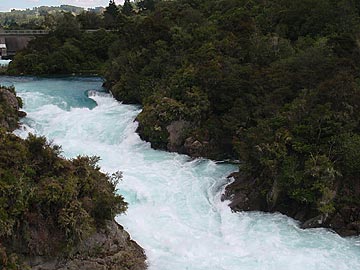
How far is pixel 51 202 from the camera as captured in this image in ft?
33.1

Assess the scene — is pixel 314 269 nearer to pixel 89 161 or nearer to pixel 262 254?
pixel 262 254

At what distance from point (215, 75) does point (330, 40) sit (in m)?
5.98

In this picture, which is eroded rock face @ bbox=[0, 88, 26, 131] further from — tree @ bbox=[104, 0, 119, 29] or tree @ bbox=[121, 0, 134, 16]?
tree @ bbox=[121, 0, 134, 16]

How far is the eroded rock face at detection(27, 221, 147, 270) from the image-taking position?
9.71m

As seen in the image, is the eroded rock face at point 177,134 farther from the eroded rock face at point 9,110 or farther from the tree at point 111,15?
the tree at point 111,15

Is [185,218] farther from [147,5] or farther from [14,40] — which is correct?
[147,5]

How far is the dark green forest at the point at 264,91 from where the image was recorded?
1414 centimetres

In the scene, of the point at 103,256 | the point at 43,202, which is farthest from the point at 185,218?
the point at 43,202

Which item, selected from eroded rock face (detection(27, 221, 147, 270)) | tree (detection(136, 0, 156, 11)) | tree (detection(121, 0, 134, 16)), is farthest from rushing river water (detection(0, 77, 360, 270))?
tree (detection(136, 0, 156, 11))

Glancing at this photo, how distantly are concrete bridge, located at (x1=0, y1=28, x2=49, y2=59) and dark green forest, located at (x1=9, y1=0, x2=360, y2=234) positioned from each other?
17.4 metres

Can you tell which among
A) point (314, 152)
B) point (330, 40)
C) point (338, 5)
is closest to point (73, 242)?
point (314, 152)

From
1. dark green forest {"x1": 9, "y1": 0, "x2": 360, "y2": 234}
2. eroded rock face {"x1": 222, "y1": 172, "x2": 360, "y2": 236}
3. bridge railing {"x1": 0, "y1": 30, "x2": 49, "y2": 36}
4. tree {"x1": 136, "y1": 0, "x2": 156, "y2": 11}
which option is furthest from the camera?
tree {"x1": 136, "y1": 0, "x2": 156, "y2": 11}

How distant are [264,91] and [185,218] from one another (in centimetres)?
828

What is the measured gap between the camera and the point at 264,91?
781 inches
